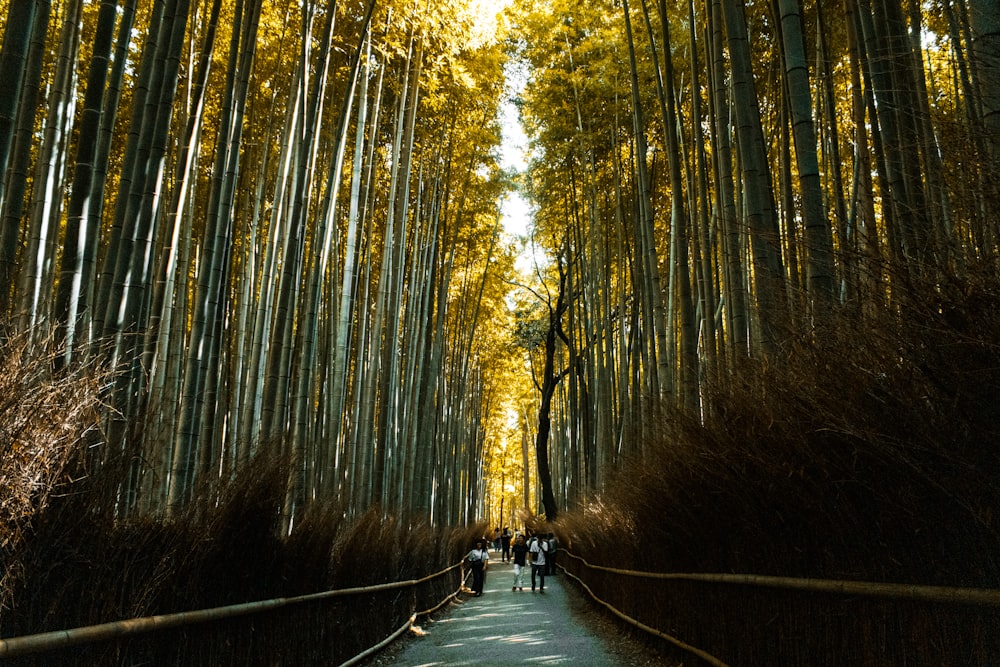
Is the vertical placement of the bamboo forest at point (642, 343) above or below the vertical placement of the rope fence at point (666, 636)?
above

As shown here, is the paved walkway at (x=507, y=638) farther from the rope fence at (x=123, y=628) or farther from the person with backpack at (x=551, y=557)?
the person with backpack at (x=551, y=557)

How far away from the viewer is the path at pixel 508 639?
543cm

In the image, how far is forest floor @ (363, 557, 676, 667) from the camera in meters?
5.42

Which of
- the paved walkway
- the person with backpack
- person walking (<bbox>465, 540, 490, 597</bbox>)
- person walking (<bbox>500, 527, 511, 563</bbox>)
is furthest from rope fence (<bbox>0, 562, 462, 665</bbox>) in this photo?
person walking (<bbox>500, 527, 511, 563</bbox>)

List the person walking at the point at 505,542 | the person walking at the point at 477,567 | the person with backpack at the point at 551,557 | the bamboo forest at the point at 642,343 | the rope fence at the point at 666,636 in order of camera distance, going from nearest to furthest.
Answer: the bamboo forest at the point at 642,343, the rope fence at the point at 666,636, the person walking at the point at 477,567, the person with backpack at the point at 551,557, the person walking at the point at 505,542

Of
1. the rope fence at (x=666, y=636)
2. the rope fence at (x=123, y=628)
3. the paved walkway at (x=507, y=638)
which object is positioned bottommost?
the paved walkway at (x=507, y=638)

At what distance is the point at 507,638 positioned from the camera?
21.7 feet

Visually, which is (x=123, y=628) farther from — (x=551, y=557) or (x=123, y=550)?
(x=551, y=557)

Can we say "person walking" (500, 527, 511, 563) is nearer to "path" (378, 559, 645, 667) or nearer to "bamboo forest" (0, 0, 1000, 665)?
"path" (378, 559, 645, 667)

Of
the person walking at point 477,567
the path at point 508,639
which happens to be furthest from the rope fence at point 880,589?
the person walking at point 477,567

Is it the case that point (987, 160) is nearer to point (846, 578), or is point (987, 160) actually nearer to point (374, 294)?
point (846, 578)

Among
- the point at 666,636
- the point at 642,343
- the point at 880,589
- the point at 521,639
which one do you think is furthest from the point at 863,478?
the point at 642,343

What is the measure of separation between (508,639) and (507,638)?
8cm

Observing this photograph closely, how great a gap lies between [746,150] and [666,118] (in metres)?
1.79
